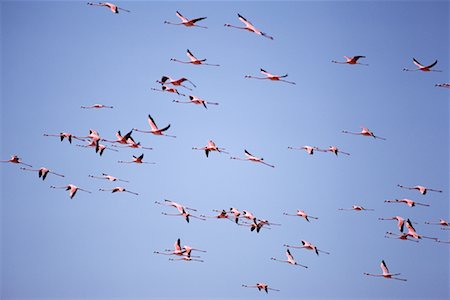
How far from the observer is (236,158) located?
42.8 metres

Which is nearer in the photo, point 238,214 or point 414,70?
point 414,70

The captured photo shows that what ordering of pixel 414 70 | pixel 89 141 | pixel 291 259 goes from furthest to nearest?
pixel 291 259, pixel 89 141, pixel 414 70

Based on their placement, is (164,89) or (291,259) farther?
(291,259)

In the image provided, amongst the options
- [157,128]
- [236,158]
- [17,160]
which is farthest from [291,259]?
[17,160]

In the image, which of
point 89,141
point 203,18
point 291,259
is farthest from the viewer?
point 291,259

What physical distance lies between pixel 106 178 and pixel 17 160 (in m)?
4.66

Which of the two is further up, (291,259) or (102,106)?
(102,106)

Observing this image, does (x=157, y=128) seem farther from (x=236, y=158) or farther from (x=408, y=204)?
(x=408, y=204)

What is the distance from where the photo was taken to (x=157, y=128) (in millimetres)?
42500

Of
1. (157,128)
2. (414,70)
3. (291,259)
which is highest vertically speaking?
(414,70)

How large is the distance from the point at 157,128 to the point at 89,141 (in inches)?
151

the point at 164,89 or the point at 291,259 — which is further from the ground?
the point at 164,89

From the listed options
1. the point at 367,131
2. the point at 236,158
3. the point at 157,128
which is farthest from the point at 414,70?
the point at 157,128

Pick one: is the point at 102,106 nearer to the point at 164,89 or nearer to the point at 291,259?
the point at 164,89
